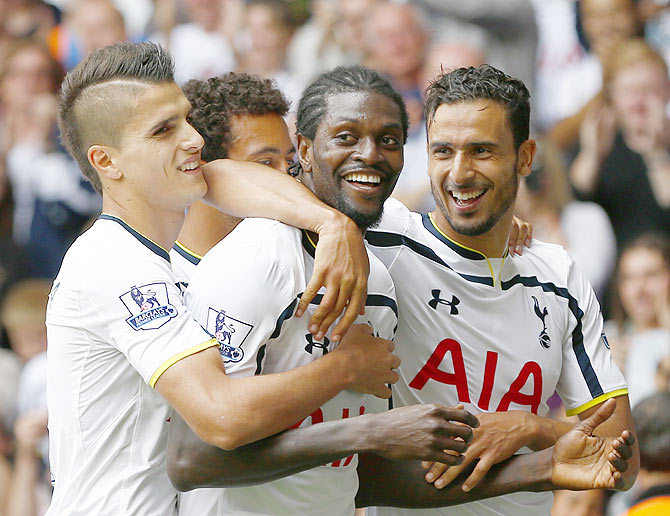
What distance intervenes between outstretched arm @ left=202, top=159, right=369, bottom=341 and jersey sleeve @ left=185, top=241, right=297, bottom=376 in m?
0.09

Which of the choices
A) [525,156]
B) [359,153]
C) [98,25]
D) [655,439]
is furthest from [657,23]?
[98,25]

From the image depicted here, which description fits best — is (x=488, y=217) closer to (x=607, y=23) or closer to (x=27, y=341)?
(x=607, y=23)

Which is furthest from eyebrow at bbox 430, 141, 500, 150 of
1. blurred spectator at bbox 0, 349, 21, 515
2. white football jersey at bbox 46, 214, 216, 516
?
blurred spectator at bbox 0, 349, 21, 515

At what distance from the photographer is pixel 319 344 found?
2.97 metres

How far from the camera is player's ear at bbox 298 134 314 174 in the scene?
328 cm

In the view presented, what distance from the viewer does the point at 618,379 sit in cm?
370

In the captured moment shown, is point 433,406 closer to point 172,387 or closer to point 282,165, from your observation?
point 172,387

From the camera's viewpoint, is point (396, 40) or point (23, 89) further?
point (23, 89)

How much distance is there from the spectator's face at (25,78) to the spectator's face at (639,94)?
4.75 meters

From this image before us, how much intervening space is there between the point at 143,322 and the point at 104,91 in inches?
28.9

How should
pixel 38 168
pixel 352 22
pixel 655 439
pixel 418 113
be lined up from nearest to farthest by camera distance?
1. pixel 655 439
2. pixel 418 113
3. pixel 352 22
4. pixel 38 168

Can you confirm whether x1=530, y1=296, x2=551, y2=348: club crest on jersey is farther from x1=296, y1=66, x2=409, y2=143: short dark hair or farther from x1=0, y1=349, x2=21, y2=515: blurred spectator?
x1=0, y1=349, x2=21, y2=515: blurred spectator

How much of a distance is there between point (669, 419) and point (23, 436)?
4.99 metres

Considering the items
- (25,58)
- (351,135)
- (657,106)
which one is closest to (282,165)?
(351,135)
